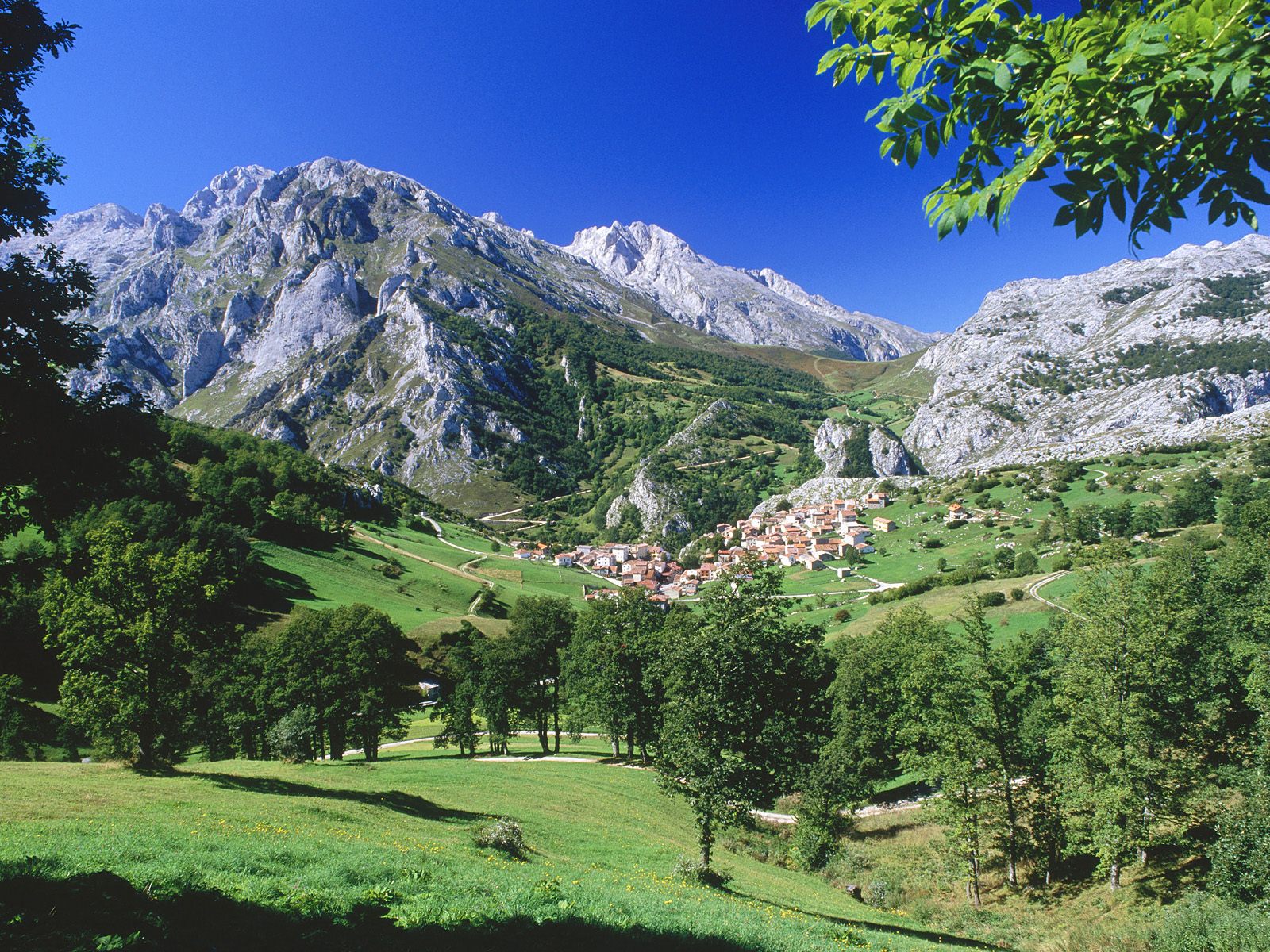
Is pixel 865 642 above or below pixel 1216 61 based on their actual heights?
below

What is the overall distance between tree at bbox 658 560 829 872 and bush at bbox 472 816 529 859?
15.9 feet

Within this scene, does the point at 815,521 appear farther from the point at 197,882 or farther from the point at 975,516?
the point at 197,882

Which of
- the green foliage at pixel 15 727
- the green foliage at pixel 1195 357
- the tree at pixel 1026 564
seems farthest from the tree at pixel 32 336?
the green foliage at pixel 1195 357

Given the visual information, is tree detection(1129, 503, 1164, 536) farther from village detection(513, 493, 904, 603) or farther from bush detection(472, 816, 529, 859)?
bush detection(472, 816, 529, 859)

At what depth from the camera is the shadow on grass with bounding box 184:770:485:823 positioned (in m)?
20.4

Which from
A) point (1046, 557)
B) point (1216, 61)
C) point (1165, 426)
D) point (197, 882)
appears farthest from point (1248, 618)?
point (1165, 426)

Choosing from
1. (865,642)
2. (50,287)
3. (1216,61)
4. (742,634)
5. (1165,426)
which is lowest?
(865,642)

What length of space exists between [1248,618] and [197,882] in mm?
44637

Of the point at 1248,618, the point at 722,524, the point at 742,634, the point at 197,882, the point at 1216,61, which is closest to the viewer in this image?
the point at 1216,61

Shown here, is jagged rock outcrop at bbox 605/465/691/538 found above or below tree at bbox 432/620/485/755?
above

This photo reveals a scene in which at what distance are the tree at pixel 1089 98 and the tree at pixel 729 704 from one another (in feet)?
45.0

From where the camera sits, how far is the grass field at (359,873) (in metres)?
6.76

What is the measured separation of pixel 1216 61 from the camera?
3.18 m

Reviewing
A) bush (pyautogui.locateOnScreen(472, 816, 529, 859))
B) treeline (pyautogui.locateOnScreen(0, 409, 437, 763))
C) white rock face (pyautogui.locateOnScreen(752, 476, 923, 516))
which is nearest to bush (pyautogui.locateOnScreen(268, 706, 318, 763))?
treeline (pyautogui.locateOnScreen(0, 409, 437, 763))
